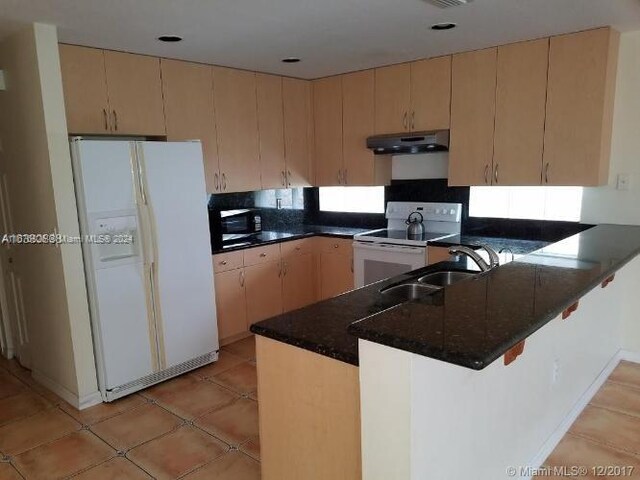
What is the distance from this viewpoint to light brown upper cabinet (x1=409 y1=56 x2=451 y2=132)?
12.1 feet

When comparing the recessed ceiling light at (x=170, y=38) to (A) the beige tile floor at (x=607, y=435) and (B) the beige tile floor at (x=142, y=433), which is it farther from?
(A) the beige tile floor at (x=607, y=435)

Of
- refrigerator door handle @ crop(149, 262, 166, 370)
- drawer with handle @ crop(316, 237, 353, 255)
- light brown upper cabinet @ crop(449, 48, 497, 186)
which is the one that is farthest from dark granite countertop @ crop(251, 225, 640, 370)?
drawer with handle @ crop(316, 237, 353, 255)

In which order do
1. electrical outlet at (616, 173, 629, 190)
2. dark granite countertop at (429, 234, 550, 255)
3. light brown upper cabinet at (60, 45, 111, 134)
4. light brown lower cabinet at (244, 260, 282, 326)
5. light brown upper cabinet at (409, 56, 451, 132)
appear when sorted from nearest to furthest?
light brown upper cabinet at (60, 45, 111, 134)
electrical outlet at (616, 173, 629, 190)
dark granite countertop at (429, 234, 550, 255)
light brown upper cabinet at (409, 56, 451, 132)
light brown lower cabinet at (244, 260, 282, 326)

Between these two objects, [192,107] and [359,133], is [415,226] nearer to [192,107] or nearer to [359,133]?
[359,133]

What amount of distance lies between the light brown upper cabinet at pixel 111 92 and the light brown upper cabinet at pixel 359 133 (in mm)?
1670

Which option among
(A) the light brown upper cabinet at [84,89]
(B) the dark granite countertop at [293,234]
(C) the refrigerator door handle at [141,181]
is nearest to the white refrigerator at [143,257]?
(C) the refrigerator door handle at [141,181]

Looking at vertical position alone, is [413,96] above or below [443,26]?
below

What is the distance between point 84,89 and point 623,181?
367 cm

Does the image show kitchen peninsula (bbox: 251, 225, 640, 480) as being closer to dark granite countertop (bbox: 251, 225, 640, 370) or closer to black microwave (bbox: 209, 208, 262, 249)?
dark granite countertop (bbox: 251, 225, 640, 370)

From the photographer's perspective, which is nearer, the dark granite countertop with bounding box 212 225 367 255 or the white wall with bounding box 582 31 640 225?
the white wall with bounding box 582 31 640 225

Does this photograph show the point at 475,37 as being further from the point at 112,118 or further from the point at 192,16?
the point at 112,118

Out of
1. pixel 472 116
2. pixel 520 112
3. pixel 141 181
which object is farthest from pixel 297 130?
pixel 520 112

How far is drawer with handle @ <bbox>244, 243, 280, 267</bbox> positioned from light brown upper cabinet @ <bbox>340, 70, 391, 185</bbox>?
3.07 ft

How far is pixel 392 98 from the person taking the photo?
3.99 m
